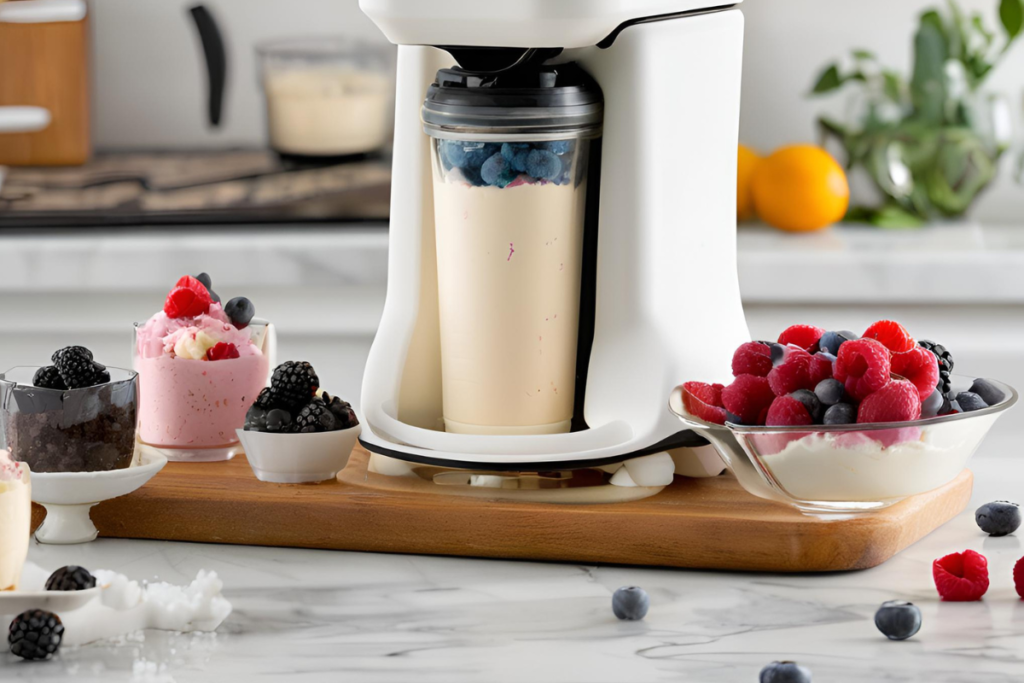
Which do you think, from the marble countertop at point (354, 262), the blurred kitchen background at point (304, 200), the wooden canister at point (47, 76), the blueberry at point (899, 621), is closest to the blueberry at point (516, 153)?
the blueberry at point (899, 621)

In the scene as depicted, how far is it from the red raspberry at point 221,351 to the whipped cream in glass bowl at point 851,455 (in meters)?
0.40

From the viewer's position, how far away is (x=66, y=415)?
0.91m

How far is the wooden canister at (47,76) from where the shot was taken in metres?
2.33

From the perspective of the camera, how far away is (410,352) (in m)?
1.08

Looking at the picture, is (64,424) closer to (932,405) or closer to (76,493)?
(76,493)

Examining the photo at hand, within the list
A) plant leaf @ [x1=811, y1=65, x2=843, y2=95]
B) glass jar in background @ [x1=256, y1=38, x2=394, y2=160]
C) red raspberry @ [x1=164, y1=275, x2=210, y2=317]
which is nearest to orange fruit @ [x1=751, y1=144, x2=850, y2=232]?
plant leaf @ [x1=811, y1=65, x2=843, y2=95]

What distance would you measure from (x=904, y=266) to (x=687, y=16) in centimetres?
109

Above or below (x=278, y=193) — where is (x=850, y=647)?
below

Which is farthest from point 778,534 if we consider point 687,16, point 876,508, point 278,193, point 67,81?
point 67,81

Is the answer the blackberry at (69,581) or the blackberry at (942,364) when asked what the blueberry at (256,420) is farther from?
the blackberry at (942,364)

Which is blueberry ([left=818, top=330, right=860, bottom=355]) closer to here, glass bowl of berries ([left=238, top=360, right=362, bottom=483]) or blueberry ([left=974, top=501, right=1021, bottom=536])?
blueberry ([left=974, top=501, right=1021, bottom=536])

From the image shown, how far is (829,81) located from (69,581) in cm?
185

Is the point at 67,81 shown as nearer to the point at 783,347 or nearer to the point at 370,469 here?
the point at 370,469

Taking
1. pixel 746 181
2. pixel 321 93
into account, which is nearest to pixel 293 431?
pixel 321 93
